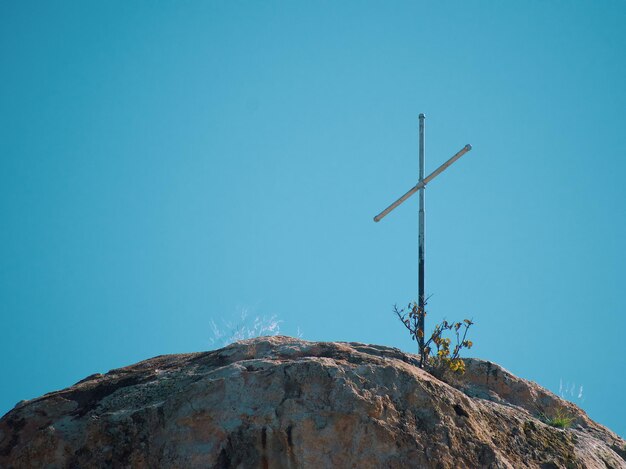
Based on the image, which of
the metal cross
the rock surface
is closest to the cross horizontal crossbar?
the metal cross

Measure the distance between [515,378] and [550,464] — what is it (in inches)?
122

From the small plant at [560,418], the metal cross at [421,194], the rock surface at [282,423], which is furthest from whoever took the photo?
the metal cross at [421,194]

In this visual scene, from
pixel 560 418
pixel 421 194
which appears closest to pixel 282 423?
pixel 560 418

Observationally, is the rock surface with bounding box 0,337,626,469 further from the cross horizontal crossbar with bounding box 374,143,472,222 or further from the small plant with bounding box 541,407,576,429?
the cross horizontal crossbar with bounding box 374,143,472,222

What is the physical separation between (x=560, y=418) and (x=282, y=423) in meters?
5.40

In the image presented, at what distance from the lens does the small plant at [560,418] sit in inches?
483

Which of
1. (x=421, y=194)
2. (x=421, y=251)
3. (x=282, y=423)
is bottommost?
(x=282, y=423)

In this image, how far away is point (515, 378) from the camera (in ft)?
44.5

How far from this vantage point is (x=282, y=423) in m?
9.45

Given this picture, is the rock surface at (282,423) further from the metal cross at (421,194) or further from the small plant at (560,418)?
the metal cross at (421,194)

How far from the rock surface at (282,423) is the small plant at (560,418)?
28.7 inches

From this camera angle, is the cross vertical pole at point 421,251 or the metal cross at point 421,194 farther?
the metal cross at point 421,194

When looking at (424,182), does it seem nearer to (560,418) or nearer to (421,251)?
(421,251)

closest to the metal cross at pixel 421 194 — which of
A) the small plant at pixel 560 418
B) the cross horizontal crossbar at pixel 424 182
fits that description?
the cross horizontal crossbar at pixel 424 182
